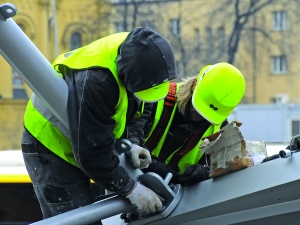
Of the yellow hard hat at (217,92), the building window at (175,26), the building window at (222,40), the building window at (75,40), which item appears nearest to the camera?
the yellow hard hat at (217,92)

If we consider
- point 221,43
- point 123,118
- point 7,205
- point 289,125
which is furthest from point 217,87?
point 221,43

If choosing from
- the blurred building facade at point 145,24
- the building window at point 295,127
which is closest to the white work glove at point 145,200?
the building window at point 295,127

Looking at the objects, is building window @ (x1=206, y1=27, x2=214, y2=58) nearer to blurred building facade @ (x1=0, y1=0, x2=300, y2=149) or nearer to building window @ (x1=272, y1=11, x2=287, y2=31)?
blurred building facade @ (x1=0, y1=0, x2=300, y2=149)

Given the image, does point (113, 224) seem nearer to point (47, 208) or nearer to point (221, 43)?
point (47, 208)

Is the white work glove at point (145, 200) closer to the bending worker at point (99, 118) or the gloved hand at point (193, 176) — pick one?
the bending worker at point (99, 118)

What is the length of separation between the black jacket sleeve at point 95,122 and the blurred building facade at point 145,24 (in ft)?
61.9

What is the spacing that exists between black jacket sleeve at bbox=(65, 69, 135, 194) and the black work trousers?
7.9 inches

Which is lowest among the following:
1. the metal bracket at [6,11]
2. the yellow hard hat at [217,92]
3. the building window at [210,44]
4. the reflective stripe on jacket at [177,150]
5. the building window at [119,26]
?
the building window at [210,44]

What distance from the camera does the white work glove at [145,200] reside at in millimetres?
2283

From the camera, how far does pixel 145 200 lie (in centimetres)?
228

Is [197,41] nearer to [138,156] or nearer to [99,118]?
[138,156]

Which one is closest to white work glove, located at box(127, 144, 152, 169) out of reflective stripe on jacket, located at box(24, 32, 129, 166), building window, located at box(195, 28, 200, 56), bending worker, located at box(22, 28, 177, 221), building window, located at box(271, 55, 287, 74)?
bending worker, located at box(22, 28, 177, 221)

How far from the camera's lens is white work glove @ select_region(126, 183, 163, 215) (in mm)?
2283

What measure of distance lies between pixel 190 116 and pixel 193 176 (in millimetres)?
470
